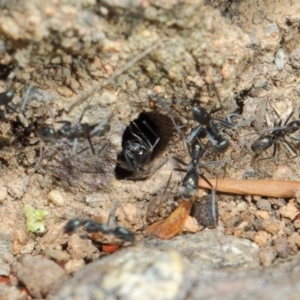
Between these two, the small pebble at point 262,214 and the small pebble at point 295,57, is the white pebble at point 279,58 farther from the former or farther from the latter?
the small pebble at point 262,214

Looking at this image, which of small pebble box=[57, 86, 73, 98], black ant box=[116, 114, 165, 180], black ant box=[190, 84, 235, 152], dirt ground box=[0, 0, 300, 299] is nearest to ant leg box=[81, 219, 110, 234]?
dirt ground box=[0, 0, 300, 299]

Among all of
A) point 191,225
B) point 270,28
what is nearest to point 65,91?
point 191,225

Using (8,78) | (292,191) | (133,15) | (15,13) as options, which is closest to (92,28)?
(133,15)

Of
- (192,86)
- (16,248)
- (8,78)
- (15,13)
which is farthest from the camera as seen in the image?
(16,248)

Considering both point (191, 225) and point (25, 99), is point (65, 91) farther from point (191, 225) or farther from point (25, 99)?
point (191, 225)

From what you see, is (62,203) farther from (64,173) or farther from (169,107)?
(169,107)
